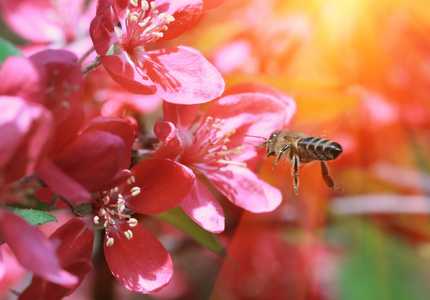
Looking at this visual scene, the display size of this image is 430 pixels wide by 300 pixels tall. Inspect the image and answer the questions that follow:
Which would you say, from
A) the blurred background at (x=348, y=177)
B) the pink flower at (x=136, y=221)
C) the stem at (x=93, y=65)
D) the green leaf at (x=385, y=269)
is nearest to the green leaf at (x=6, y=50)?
the stem at (x=93, y=65)

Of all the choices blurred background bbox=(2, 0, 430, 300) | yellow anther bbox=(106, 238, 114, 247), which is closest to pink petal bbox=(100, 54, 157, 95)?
yellow anther bbox=(106, 238, 114, 247)

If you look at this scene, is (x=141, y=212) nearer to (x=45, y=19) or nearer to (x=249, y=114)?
(x=249, y=114)

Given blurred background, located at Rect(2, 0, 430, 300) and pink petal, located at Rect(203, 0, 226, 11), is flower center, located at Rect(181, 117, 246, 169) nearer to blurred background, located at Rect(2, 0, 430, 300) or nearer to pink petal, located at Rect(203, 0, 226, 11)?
pink petal, located at Rect(203, 0, 226, 11)

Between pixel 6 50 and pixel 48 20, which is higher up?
pixel 6 50

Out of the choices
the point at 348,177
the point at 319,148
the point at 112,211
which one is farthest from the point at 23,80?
the point at 348,177

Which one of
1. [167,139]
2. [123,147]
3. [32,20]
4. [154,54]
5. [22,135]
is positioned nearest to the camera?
[22,135]

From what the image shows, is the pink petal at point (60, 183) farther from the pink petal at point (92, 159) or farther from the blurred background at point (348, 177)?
the blurred background at point (348, 177)

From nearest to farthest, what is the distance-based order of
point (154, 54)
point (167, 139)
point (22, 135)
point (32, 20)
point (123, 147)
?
point (22, 135), point (123, 147), point (167, 139), point (154, 54), point (32, 20)
